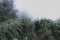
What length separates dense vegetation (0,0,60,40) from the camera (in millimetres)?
3178

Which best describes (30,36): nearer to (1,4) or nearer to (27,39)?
(27,39)

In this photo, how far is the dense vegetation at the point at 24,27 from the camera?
3178 mm

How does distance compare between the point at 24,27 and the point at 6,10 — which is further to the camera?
the point at 6,10

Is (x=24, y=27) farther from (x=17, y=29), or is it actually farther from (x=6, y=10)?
(x=6, y=10)

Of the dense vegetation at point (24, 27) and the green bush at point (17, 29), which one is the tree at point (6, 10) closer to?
the dense vegetation at point (24, 27)

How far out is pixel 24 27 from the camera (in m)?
3.54

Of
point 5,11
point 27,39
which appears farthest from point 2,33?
point 5,11

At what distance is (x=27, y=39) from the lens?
3467 mm

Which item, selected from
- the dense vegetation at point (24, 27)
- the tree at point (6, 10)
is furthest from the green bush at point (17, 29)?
the tree at point (6, 10)

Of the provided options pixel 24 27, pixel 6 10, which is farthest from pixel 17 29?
pixel 6 10

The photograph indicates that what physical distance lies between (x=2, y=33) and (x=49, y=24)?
1.45m

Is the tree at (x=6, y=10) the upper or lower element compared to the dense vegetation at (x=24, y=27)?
upper

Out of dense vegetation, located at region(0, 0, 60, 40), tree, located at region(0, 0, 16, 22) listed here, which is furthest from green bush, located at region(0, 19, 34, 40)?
tree, located at region(0, 0, 16, 22)

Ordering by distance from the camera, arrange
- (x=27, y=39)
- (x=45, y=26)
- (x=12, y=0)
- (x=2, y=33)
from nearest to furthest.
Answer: (x=2, y=33) < (x=27, y=39) < (x=45, y=26) < (x=12, y=0)
